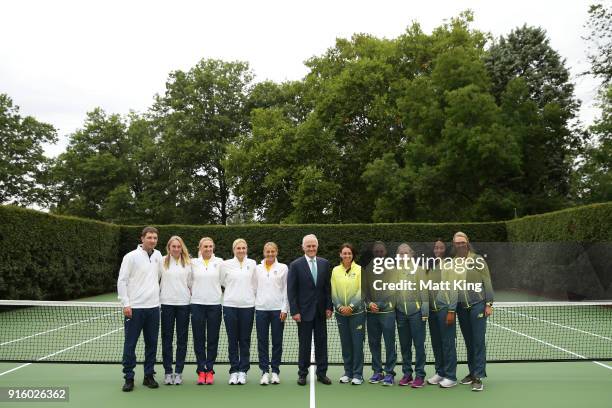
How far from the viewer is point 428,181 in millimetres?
29750

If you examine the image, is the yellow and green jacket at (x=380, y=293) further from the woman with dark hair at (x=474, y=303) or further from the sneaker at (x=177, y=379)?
the sneaker at (x=177, y=379)

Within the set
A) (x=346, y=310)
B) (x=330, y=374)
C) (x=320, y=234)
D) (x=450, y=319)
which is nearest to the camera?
(x=450, y=319)

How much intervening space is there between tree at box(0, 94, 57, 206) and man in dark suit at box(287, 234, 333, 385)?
35656mm

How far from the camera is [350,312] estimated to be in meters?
7.27

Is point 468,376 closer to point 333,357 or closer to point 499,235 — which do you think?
point 333,357

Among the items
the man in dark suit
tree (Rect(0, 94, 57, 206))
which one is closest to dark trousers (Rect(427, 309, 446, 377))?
the man in dark suit

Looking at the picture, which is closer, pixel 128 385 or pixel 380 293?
pixel 128 385

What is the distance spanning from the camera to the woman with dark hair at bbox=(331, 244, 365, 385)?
730 centimetres

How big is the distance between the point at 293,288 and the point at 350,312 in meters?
0.78

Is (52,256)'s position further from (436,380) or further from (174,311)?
(436,380)

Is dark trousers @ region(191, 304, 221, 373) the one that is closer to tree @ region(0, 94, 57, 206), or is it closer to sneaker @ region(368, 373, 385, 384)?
sneaker @ region(368, 373, 385, 384)

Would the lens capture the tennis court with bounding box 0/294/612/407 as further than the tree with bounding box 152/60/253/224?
No

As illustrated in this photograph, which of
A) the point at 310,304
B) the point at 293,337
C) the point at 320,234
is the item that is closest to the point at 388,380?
the point at 310,304

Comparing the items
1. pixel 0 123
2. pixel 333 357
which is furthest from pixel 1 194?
pixel 333 357
